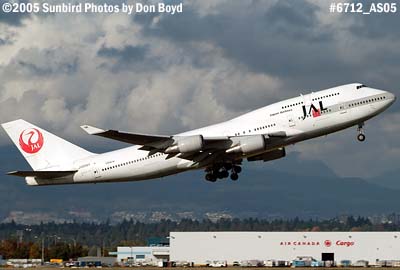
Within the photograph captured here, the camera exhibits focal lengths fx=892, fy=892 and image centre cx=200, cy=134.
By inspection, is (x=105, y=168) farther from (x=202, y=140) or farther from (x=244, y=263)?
(x=244, y=263)

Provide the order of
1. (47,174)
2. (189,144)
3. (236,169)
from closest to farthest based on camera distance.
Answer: (189,144)
(236,169)
(47,174)

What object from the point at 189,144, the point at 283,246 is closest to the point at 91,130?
the point at 189,144

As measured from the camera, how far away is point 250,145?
63.3m

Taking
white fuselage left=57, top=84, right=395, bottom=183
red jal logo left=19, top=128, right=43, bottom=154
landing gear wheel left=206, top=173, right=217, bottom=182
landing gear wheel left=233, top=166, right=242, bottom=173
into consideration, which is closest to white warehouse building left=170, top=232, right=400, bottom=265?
red jal logo left=19, top=128, right=43, bottom=154

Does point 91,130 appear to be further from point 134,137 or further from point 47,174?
point 47,174

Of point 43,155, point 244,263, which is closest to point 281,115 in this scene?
point 43,155

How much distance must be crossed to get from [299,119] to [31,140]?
83.8ft

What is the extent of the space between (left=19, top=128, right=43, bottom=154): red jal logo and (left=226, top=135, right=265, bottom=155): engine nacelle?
65.6 ft

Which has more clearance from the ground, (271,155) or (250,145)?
(271,155)

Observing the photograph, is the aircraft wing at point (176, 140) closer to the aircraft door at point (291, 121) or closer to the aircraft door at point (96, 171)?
the aircraft door at point (291, 121)

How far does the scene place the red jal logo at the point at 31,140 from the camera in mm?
75688

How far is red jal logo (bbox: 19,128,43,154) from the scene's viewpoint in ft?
248

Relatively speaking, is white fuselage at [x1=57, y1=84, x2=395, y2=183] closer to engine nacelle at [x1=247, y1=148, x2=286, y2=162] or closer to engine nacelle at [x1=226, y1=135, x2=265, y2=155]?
engine nacelle at [x1=226, y1=135, x2=265, y2=155]

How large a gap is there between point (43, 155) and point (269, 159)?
19.2 meters
